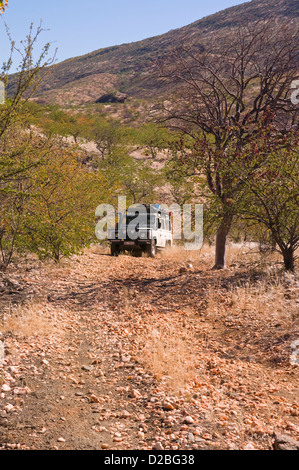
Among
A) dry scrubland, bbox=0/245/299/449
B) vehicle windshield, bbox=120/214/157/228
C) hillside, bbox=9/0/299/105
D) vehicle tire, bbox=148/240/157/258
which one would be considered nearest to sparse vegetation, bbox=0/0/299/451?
dry scrubland, bbox=0/245/299/449

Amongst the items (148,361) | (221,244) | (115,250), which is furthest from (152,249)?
(148,361)

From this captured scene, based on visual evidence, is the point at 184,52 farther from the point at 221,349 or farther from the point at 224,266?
the point at 221,349

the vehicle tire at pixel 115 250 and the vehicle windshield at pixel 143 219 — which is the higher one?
the vehicle windshield at pixel 143 219

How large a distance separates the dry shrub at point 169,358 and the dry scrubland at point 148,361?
19 millimetres

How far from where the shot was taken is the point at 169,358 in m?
5.69

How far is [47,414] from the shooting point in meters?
4.15

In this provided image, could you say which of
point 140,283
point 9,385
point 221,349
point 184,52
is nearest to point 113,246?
point 140,283

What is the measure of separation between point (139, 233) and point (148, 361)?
35.0ft

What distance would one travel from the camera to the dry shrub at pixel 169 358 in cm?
512

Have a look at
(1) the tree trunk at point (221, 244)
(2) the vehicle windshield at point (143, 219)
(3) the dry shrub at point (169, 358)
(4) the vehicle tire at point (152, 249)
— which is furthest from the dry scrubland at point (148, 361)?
(2) the vehicle windshield at point (143, 219)

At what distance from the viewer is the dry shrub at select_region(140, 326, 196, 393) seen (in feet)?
16.8

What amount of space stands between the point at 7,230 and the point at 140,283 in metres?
4.18

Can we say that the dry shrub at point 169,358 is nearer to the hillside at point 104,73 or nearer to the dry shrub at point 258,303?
the dry shrub at point 258,303
